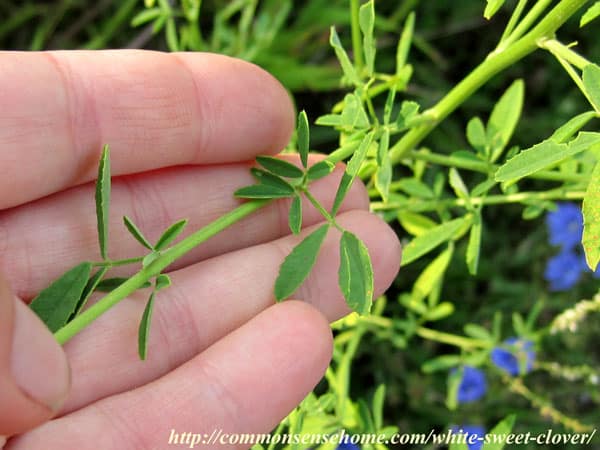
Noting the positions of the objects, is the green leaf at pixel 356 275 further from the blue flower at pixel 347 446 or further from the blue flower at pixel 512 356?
the blue flower at pixel 512 356

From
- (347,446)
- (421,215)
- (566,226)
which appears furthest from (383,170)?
(566,226)

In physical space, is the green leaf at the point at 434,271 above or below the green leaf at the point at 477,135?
below

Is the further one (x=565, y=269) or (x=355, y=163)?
(x=565, y=269)

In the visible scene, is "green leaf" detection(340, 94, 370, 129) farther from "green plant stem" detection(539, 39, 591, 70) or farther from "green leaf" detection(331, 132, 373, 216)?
"green plant stem" detection(539, 39, 591, 70)

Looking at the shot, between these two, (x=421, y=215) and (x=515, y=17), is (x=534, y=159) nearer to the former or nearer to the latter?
(x=515, y=17)

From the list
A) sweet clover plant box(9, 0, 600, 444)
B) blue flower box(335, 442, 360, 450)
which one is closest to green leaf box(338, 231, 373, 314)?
sweet clover plant box(9, 0, 600, 444)

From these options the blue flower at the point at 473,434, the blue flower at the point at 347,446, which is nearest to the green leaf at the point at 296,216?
the blue flower at the point at 347,446
